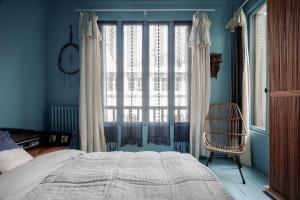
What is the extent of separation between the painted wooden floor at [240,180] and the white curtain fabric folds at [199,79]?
384 millimetres

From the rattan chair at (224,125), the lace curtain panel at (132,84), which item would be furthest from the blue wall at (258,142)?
the lace curtain panel at (132,84)

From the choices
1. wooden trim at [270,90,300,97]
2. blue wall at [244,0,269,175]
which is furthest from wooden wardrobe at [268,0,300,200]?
blue wall at [244,0,269,175]

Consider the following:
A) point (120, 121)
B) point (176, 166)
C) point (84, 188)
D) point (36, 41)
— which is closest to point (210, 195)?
point (176, 166)

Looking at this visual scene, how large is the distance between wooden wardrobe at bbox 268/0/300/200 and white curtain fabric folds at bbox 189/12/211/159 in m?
1.33

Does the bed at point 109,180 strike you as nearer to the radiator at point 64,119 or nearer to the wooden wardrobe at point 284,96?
the wooden wardrobe at point 284,96

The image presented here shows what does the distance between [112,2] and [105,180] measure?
345cm

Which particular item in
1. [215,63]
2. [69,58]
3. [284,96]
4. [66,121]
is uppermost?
[69,58]

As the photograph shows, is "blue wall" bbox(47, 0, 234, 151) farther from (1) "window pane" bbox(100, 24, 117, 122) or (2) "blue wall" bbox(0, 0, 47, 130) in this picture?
(1) "window pane" bbox(100, 24, 117, 122)

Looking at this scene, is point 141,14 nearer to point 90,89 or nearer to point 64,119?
point 90,89

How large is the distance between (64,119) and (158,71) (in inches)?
68.0

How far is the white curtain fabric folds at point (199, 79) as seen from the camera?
3930mm

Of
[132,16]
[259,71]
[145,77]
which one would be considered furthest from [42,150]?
[259,71]

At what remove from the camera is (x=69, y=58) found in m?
4.23

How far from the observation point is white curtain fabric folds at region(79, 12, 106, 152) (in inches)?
153
